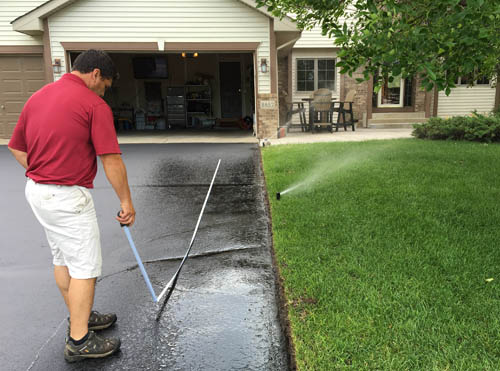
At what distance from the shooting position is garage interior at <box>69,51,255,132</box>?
58.3ft

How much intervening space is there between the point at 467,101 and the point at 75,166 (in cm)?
1864

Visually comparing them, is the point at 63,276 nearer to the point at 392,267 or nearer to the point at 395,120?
the point at 392,267

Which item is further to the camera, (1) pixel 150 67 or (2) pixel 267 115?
Result: (1) pixel 150 67

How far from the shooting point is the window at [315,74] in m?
16.6

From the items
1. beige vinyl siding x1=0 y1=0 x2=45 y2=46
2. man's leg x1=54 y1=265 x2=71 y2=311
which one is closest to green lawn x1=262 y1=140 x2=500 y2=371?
man's leg x1=54 y1=265 x2=71 y2=311

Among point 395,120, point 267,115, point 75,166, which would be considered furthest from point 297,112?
point 75,166

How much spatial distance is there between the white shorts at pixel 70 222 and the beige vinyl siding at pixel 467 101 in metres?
18.0

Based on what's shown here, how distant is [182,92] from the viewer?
17.9 metres

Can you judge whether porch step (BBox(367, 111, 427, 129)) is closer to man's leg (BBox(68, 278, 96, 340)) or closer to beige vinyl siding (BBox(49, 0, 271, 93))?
beige vinyl siding (BBox(49, 0, 271, 93))

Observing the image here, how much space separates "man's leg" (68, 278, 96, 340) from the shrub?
10.2 m

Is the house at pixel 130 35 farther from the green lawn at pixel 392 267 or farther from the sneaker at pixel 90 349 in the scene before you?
the sneaker at pixel 90 349

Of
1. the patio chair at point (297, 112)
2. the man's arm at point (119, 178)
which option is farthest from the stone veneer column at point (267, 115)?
the man's arm at point (119, 178)

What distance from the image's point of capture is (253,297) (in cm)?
306

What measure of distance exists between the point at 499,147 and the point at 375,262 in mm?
7461
